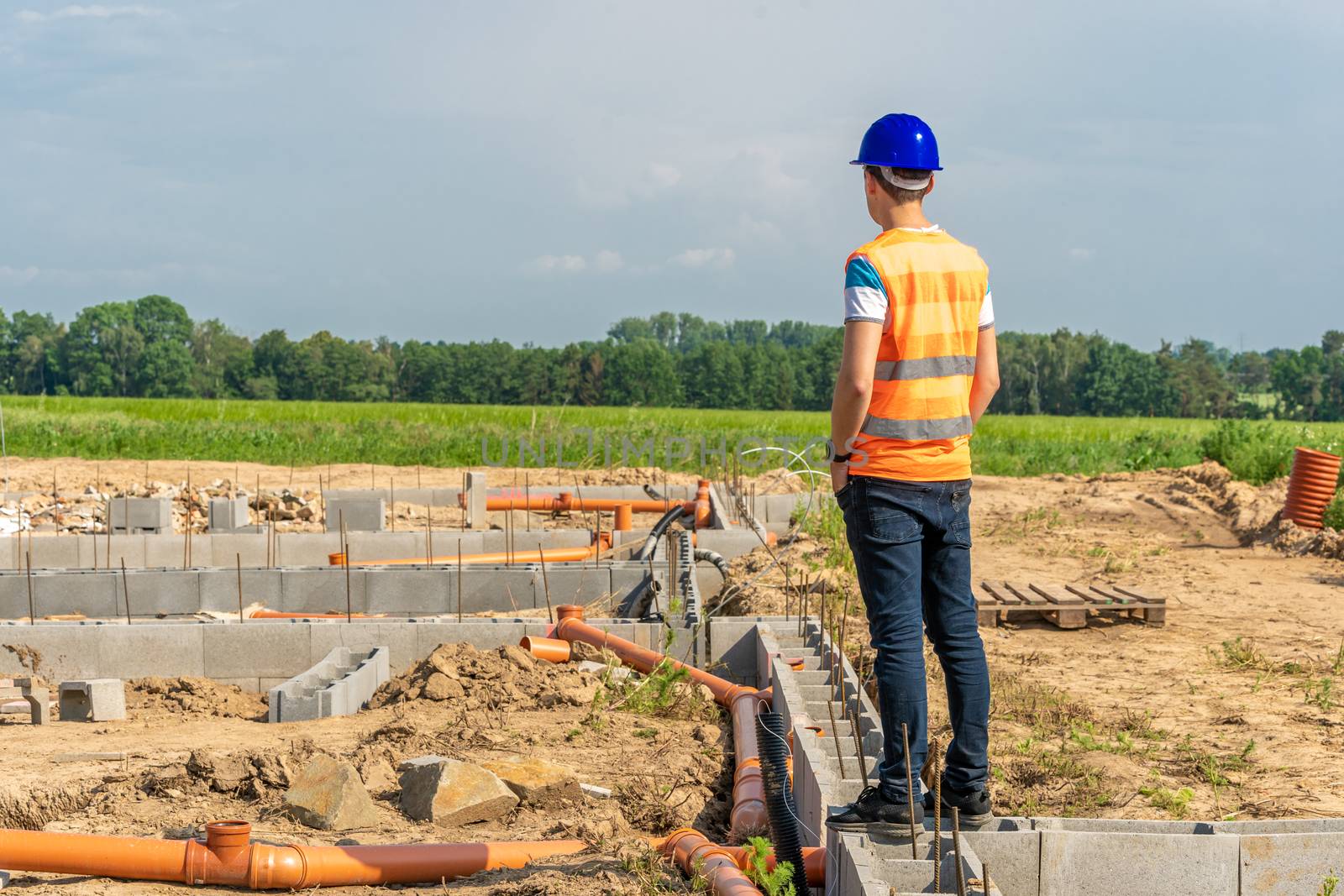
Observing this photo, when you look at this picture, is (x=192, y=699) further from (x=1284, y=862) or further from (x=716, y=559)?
(x=1284, y=862)

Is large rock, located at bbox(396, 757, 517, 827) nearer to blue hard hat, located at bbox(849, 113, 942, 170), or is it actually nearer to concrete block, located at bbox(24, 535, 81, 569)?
blue hard hat, located at bbox(849, 113, 942, 170)

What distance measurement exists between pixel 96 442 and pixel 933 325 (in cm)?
2300

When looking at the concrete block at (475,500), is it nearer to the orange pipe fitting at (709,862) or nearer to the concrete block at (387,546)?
the concrete block at (387,546)

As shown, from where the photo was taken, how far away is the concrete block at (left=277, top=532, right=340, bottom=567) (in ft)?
36.2

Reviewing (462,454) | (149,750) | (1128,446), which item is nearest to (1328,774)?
(149,750)

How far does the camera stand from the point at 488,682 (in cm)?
661

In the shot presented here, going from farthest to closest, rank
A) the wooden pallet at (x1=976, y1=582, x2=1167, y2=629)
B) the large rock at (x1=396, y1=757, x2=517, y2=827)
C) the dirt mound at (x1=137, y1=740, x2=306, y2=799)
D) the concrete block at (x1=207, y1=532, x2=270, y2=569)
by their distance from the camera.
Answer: the concrete block at (x1=207, y1=532, x2=270, y2=569)
the wooden pallet at (x1=976, y1=582, x2=1167, y2=629)
the dirt mound at (x1=137, y1=740, x2=306, y2=799)
the large rock at (x1=396, y1=757, x2=517, y2=827)

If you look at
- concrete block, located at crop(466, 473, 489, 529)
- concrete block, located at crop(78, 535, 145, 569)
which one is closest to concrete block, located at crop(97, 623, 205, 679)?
concrete block, located at crop(78, 535, 145, 569)

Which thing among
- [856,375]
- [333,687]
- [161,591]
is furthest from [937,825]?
[161,591]

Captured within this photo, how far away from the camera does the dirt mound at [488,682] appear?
642 centimetres

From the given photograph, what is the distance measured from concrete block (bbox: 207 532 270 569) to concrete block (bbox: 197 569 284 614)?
1.83 m

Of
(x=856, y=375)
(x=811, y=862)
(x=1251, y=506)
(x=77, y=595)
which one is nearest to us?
(x=856, y=375)

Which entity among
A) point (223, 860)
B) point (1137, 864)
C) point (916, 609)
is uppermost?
point (916, 609)

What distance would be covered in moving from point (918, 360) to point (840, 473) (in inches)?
14.0
